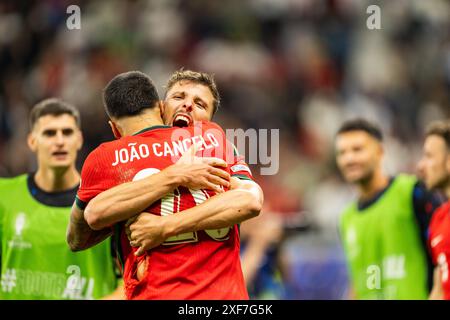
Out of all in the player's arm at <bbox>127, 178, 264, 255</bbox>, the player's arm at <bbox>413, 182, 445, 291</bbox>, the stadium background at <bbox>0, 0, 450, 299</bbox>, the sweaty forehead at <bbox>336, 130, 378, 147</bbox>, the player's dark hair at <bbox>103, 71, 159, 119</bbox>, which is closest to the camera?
the player's arm at <bbox>127, 178, 264, 255</bbox>

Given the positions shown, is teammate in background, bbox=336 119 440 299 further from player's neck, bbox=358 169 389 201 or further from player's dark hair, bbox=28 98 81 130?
player's dark hair, bbox=28 98 81 130

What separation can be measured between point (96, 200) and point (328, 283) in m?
5.75

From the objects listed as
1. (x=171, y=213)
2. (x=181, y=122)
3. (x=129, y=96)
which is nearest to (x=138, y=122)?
Result: (x=129, y=96)

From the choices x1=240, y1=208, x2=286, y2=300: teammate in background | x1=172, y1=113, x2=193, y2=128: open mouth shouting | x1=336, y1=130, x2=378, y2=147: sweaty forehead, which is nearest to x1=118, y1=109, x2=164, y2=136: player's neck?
x1=172, y1=113, x2=193, y2=128: open mouth shouting

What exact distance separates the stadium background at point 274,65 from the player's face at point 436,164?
3317 millimetres

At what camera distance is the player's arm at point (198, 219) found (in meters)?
3.70

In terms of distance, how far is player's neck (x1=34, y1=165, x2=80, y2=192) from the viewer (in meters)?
6.10

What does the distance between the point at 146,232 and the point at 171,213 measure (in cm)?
16

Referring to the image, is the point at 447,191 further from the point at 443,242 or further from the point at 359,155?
the point at 359,155

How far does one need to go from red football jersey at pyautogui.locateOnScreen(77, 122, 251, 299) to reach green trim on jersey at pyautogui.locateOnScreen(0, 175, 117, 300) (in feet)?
6.23

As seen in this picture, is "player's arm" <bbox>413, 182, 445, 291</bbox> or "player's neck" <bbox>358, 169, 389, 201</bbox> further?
"player's neck" <bbox>358, 169, 389, 201</bbox>

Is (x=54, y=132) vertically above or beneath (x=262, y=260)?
above

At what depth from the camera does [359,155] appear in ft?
27.6

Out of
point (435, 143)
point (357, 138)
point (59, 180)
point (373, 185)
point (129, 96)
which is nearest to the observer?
point (129, 96)
